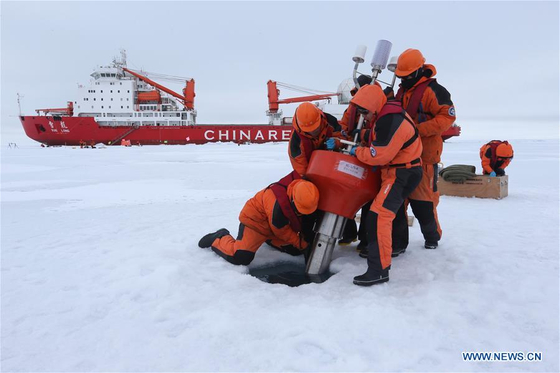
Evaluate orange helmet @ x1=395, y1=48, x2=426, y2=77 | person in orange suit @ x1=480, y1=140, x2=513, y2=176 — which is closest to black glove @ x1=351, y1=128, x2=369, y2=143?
orange helmet @ x1=395, y1=48, x2=426, y2=77

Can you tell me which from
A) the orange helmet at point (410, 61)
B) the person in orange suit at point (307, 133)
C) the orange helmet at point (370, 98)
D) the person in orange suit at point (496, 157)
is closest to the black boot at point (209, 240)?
the person in orange suit at point (307, 133)

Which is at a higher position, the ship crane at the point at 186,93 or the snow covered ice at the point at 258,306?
the ship crane at the point at 186,93

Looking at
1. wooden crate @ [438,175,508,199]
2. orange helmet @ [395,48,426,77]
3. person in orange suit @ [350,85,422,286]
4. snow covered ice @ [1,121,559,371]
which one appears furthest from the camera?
wooden crate @ [438,175,508,199]

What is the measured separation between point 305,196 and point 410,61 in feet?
4.23

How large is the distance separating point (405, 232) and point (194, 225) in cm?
214

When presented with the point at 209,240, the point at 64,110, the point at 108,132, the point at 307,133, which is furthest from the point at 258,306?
the point at 64,110

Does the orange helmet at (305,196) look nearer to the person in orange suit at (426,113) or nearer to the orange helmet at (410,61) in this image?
the person in orange suit at (426,113)

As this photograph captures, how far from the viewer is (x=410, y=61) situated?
243cm

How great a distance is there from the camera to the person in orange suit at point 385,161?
6.68ft

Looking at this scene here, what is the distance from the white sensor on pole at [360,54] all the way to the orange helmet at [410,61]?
0.28 metres

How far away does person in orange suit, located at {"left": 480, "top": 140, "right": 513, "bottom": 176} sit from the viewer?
521cm

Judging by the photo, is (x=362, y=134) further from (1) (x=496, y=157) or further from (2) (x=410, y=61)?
(1) (x=496, y=157)

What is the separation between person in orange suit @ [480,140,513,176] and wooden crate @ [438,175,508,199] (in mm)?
258

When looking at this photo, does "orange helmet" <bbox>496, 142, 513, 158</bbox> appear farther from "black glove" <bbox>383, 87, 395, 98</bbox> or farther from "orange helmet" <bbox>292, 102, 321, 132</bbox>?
"orange helmet" <bbox>292, 102, 321, 132</bbox>
